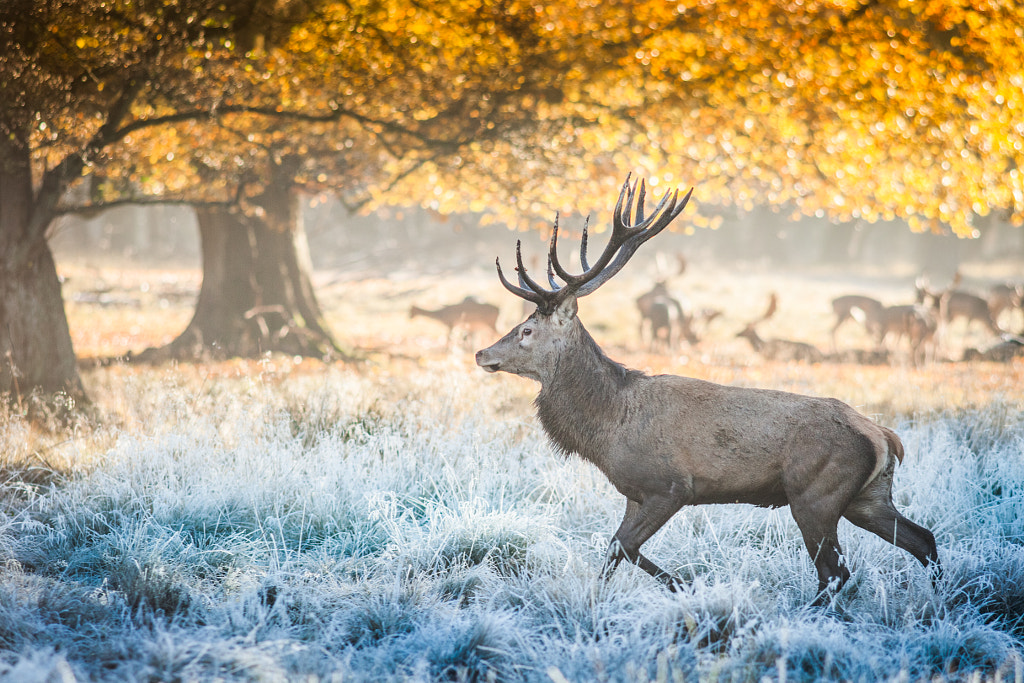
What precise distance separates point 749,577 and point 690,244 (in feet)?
155

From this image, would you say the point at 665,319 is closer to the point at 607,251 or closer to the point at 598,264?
the point at 607,251

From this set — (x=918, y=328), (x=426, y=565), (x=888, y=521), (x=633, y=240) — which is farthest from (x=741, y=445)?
(x=918, y=328)

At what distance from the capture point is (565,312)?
5.23 m

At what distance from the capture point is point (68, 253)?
35125mm

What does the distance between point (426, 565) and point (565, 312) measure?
184cm

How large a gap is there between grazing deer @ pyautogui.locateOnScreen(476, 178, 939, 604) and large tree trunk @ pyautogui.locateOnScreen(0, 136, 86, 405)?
5.47m

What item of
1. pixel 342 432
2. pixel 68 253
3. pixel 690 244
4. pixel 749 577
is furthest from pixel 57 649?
pixel 690 244

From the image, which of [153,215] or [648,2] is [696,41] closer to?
[648,2]

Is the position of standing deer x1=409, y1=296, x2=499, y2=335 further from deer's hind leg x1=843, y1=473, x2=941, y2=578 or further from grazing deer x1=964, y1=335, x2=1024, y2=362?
deer's hind leg x1=843, y1=473, x2=941, y2=578

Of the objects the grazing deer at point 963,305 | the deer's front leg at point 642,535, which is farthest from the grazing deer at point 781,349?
the deer's front leg at point 642,535

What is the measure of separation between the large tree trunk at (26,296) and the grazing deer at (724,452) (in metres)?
5.47

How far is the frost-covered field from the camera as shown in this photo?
393 cm

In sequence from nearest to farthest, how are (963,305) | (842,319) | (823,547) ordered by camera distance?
(823,547)
(963,305)
(842,319)

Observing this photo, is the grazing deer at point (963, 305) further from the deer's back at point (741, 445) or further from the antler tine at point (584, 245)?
the deer's back at point (741, 445)
